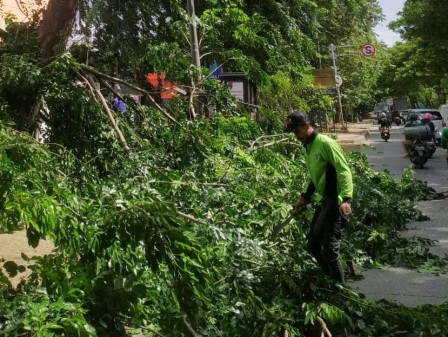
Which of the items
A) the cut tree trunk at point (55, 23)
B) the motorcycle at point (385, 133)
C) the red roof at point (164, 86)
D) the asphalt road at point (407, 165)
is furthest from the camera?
the motorcycle at point (385, 133)

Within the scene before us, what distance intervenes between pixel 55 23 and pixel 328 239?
5513 millimetres

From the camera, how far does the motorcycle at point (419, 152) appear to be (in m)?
16.0

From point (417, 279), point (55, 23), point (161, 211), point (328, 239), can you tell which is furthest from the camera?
point (55, 23)

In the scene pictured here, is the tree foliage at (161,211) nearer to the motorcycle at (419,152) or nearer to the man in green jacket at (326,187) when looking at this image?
the man in green jacket at (326,187)

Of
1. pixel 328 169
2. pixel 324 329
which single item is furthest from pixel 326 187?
pixel 324 329

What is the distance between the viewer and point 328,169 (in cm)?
494

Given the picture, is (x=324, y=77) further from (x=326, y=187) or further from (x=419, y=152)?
(x=326, y=187)

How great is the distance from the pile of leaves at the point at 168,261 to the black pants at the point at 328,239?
0.11 meters

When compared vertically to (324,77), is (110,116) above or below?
below

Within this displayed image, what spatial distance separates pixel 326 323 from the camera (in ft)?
14.2

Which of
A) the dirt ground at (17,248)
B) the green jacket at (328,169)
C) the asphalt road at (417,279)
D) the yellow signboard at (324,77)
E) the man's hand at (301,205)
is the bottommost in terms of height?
the asphalt road at (417,279)

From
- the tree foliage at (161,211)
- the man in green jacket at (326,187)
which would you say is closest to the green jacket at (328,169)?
the man in green jacket at (326,187)

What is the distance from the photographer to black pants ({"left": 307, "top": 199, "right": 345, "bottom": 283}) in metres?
4.83

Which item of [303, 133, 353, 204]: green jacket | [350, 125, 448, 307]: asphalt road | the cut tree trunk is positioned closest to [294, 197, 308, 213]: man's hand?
[303, 133, 353, 204]: green jacket
